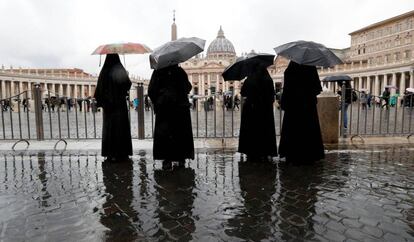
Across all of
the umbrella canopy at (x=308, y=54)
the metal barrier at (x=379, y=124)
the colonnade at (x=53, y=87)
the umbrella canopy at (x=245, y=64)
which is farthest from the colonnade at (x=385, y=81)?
the colonnade at (x=53, y=87)

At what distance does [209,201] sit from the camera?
12.2ft

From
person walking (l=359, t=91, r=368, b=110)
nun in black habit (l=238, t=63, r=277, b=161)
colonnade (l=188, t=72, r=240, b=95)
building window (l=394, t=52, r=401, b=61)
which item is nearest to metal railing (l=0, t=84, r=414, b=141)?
person walking (l=359, t=91, r=368, b=110)

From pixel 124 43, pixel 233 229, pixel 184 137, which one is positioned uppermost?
pixel 124 43

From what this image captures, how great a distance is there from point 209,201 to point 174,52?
7.05 feet

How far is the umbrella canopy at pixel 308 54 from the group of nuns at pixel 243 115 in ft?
1.15

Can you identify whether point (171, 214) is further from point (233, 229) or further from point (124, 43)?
point (124, 43)

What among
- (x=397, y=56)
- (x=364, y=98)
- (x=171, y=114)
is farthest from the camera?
(x=397, y=56)

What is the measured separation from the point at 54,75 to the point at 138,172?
7200 centimetres

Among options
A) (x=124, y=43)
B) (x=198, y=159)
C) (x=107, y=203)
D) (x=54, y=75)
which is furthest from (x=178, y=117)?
(x=54, y=75)

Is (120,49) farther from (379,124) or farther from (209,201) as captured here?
Result: (379,124)

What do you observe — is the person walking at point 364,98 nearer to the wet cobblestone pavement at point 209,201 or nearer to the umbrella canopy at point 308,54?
the umbrella canopy at point 308,54

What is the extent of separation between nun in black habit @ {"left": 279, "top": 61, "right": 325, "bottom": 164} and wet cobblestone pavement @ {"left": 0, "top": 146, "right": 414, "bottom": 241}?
26 centimetres

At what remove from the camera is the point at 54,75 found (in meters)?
70.0

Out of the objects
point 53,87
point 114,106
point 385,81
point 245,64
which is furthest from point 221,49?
point 114,106
